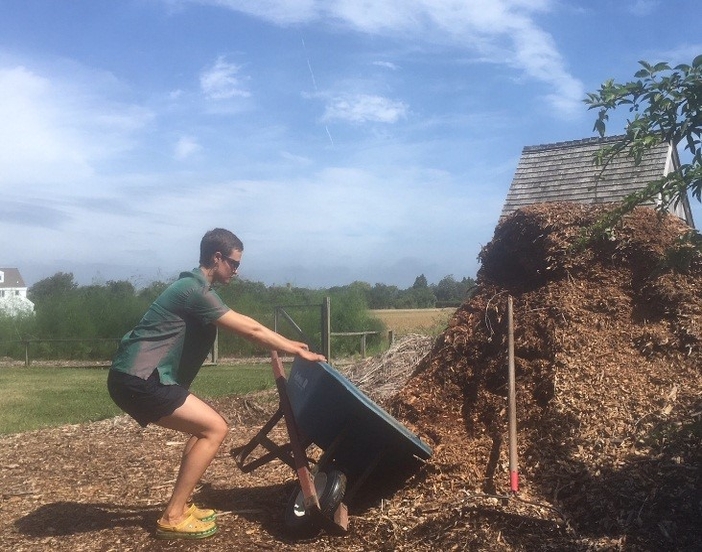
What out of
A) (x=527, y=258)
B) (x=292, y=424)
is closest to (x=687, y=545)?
(x=292, y=424)

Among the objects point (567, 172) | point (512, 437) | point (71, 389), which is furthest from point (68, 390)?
point (512, 437)

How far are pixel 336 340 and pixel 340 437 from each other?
65.1ft

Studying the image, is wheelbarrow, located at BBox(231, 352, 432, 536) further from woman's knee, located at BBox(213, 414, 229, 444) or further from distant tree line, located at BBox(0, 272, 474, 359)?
distant tree line, located at BBox(0, 272, 474, 359)

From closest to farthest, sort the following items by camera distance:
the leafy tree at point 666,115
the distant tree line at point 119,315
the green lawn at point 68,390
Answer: the leafy tree at point 666,115 → the green lawn at point 68,390 → the distant tree line at point 119,315

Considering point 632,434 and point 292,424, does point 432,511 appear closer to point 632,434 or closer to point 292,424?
point 292,424

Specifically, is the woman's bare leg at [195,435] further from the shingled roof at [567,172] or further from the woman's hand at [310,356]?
the shingled roof at [567,172]

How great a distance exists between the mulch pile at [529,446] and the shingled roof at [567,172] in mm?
7898

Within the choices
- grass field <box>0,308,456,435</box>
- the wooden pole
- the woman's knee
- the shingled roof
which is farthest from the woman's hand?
the shingled roof

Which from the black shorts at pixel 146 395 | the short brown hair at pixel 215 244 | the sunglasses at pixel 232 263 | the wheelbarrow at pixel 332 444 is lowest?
the wheelbarrow at pixel 332 444

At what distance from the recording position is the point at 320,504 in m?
4.75

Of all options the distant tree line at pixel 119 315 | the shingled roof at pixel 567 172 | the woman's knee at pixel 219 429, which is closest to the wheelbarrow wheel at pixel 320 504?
the woman's knee at pixel 219 429

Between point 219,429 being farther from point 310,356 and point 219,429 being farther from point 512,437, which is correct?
point 512,437

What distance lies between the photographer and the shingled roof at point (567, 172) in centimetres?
1440

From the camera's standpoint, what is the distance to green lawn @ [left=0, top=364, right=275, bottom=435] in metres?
11.5
